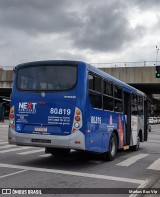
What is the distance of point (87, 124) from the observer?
11594 millimetres

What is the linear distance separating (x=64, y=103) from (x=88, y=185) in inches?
124

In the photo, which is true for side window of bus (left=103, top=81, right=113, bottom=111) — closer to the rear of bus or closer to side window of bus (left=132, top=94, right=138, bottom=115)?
the rear of bus

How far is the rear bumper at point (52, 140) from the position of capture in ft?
37.4

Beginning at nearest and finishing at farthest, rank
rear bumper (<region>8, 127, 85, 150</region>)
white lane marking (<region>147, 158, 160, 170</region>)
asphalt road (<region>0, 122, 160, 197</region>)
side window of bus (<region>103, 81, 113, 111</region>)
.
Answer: asphalt road (<region>0, 122, 160, 197</region>), rear bumper (<region>8, 127, 85, 150</region>), white lane marking (<region>147, 158, 160, 170</region>), side window of bus (<region>103, 81, 113, 111</region>)

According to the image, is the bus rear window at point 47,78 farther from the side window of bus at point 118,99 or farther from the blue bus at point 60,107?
the side window of bus at point 118,99

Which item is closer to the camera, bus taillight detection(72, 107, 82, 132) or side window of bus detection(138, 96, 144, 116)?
bus taillight detection(72, 107, 82, 132)

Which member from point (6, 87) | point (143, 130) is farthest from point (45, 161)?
point (6, 87)

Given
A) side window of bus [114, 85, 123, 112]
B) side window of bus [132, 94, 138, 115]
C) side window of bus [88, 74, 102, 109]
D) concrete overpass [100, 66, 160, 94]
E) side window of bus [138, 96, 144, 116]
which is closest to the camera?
side window of bus [88, 74, 102, 109]

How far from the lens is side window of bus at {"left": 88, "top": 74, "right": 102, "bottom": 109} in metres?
12.1

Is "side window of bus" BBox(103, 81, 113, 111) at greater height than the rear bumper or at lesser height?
greater

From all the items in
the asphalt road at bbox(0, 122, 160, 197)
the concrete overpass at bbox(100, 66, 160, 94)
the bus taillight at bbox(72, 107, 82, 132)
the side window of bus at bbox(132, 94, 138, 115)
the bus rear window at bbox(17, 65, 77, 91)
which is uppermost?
the concrete overpass at bbox(100, 66, 160, 94)

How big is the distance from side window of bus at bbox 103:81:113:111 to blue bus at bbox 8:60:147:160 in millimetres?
34

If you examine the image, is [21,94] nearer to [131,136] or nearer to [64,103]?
[64,103]

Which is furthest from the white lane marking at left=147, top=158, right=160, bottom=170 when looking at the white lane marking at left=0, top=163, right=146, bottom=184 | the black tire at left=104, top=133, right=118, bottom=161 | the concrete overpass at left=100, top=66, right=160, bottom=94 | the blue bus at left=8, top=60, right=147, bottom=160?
the concrete overpass at left=100, top=66, right=160, bottom=94
